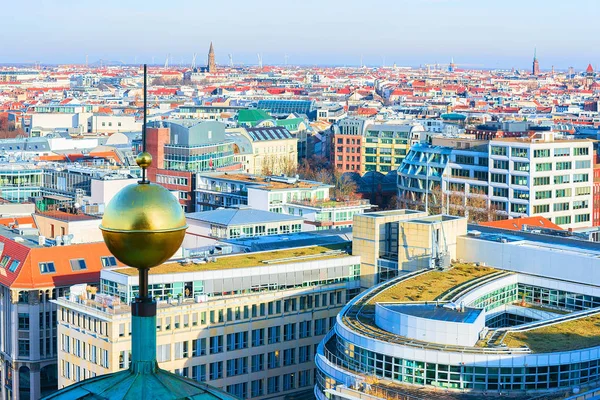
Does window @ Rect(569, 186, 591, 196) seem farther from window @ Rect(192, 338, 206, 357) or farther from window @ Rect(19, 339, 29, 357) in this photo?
window @ Rect(192, 338, 206, 357)

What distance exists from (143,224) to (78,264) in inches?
1397

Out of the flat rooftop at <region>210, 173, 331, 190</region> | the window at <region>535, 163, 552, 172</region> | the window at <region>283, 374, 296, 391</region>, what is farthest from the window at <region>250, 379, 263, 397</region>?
the window at <region>535, 163, 552, 172</region>

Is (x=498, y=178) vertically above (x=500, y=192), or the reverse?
(x=498, y=178)

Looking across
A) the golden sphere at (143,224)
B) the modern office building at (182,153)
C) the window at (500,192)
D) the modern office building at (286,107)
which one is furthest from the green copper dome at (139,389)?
the modern office building at (286,107)

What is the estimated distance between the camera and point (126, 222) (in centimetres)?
688

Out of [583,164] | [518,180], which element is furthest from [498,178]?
[583,164]

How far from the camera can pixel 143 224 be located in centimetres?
684

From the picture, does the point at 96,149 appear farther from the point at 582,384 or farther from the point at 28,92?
the point at 28,92

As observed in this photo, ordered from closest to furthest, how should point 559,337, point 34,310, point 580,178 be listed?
point 559,337
point 34,310
point 580,178

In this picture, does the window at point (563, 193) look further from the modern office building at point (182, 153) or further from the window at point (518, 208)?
the modern office building at point (182, 153)

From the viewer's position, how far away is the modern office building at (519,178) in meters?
66.4

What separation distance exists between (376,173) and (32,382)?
47738mm

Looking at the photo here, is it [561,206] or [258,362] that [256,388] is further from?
[561,206]

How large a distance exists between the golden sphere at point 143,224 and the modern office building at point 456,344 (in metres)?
20.8
